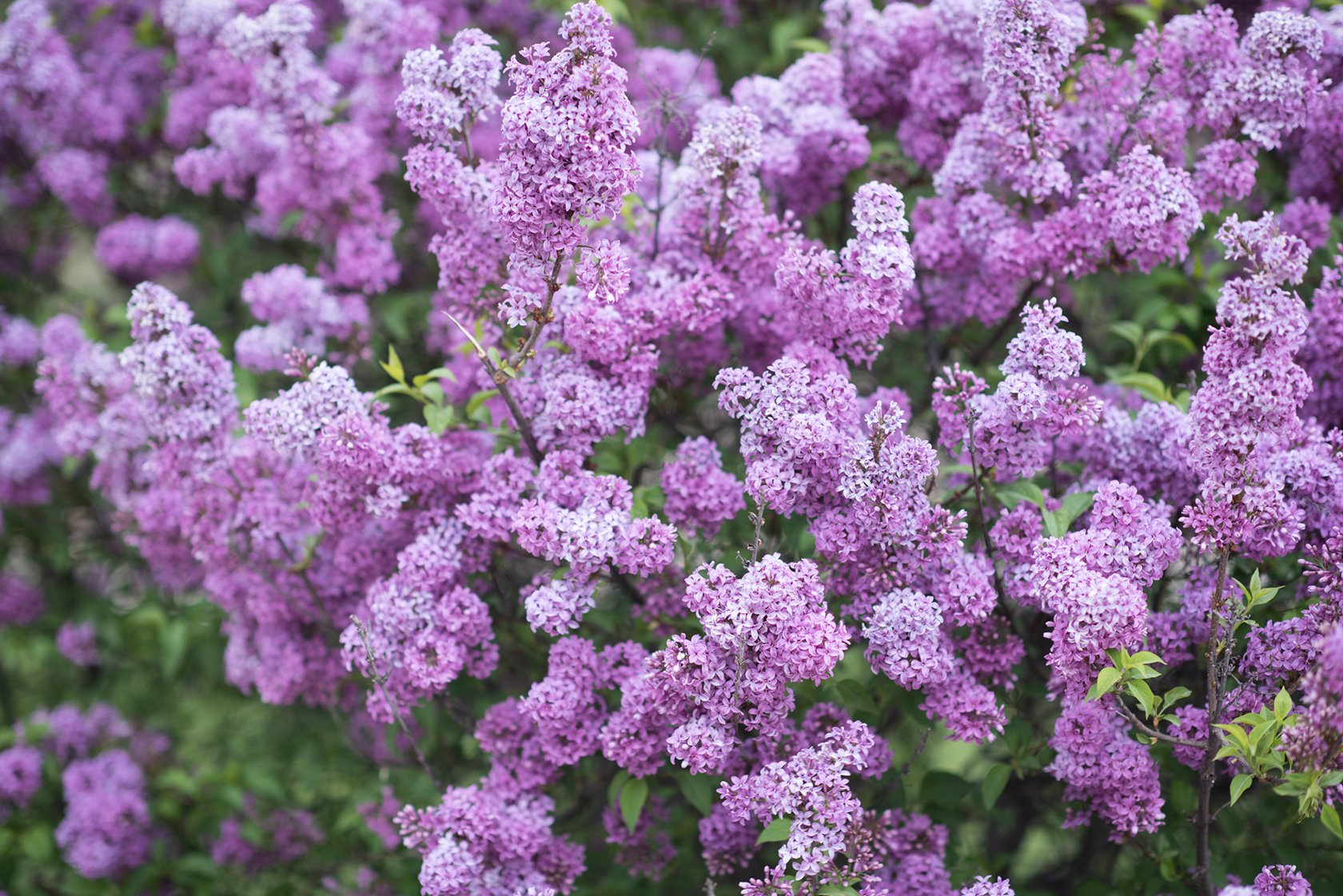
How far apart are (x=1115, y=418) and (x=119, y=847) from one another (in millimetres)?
4367

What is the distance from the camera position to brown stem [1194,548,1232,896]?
8.73ft

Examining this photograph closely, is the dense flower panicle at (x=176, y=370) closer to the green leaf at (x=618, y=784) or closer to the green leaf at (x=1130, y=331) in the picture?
the green leaf at (x=618, y=784)

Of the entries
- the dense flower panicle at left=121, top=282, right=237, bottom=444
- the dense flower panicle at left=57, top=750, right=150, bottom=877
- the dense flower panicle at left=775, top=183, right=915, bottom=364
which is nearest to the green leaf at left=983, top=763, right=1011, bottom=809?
the dense flower panicle at left=775, top=183, right=915, bottom=364

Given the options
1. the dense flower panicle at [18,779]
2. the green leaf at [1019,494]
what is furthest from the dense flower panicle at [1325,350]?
the dense flower panicle at [18,779]

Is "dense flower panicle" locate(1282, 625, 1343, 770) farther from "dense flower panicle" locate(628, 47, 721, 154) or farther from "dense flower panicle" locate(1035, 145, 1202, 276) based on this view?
"dense flower panicle" locate(628, 47, 721, 154)

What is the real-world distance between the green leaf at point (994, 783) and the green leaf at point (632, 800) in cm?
94

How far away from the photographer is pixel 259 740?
6.01m

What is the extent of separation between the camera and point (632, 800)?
10.2ft

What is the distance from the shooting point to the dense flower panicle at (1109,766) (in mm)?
2900

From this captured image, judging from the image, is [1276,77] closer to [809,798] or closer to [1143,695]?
[1143,695]

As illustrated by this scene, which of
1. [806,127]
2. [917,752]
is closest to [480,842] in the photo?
[917,752]

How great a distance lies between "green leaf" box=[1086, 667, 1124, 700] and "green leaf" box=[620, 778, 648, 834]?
3.91 feet

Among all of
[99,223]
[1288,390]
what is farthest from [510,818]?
[99,223]

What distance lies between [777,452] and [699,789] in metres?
0.94
